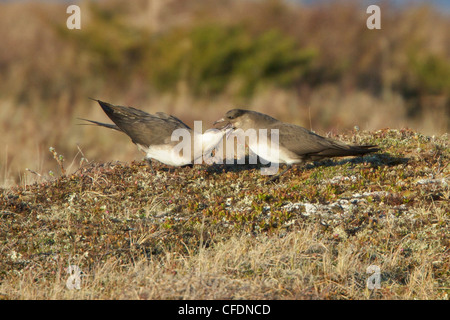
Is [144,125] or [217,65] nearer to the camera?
[144,125]

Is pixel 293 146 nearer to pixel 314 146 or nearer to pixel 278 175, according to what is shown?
pixel 314 146

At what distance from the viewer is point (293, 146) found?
19.3 ft

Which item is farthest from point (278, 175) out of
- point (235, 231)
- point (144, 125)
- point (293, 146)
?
point (144, 125)

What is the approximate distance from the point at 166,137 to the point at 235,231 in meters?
1.68

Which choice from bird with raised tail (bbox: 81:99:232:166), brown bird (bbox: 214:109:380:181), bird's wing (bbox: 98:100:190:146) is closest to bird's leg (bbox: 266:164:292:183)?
brown bird (bbox: 214:109:380:181)

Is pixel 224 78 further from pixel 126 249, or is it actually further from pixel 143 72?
pixel 126 249

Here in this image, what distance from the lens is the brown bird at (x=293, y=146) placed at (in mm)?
5832

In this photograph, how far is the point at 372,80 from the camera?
814 inches

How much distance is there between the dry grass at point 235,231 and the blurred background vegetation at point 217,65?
8.93 m

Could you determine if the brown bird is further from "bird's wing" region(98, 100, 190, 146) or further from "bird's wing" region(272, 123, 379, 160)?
"bird's wing" region(98, 100, 190, 146)

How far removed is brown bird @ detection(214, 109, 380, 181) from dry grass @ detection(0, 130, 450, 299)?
0.24 metres

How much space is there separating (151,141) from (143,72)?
1504 centimetres

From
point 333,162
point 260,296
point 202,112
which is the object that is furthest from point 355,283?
point 202,112

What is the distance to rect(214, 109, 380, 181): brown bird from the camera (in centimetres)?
583
